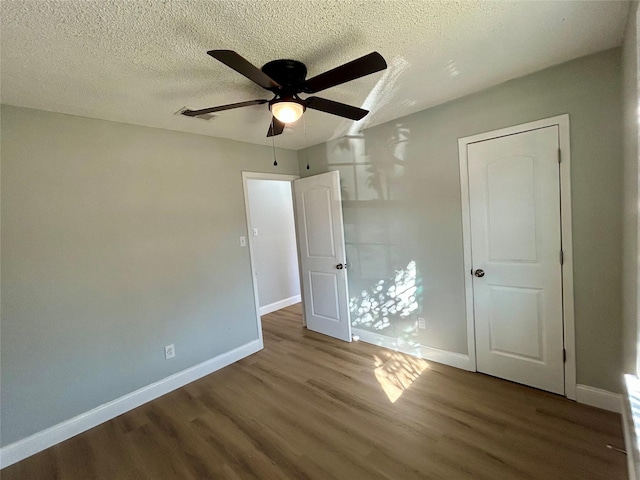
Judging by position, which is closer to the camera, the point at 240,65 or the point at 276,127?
the point at 240,65

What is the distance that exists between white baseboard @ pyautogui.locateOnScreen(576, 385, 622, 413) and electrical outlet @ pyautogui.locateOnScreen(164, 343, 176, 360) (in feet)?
10.9

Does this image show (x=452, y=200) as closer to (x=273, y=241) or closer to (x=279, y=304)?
(x=273, y=241)

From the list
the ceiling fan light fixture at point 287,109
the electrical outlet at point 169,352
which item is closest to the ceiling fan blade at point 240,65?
the ceiling fan light fixture at point 287,109

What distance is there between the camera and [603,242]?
186 cm

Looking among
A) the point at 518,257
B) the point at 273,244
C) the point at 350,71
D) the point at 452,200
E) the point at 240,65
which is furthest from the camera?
the point at 273,244

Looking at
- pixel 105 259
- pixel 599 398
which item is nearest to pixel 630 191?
pixel 599 398

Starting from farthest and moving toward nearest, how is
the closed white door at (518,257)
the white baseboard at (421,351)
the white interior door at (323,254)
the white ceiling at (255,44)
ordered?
the white interior door at (323,254), the white baseboard at (421,351), the closed white door at (518,257), the white ceiling at (255,44)

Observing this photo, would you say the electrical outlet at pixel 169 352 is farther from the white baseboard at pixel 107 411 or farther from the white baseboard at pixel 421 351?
the white baseboard at pixel 421 351

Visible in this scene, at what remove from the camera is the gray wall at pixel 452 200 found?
1.83 m

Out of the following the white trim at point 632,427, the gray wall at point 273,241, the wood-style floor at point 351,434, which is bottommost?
the wood-style floor at point 351,434

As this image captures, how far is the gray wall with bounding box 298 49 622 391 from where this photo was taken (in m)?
1.83

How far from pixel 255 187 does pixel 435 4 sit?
3628mm

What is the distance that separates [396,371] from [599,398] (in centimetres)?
141

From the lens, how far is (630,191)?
4.92 feet
